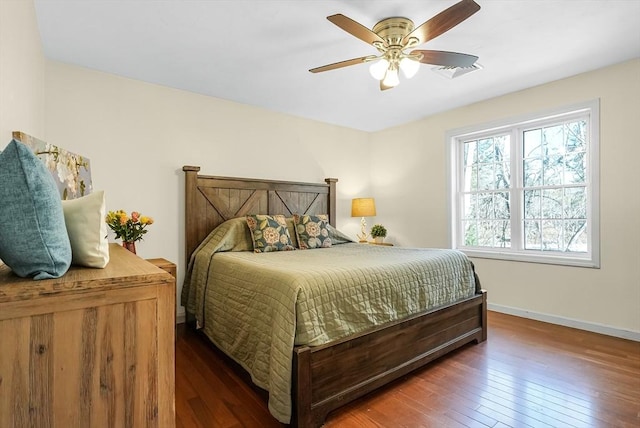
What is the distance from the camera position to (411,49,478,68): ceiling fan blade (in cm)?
208

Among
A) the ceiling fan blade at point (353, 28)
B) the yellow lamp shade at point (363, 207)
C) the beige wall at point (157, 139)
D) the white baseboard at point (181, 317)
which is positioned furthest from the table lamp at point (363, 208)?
the ceiling fan blade at point (353, 28)

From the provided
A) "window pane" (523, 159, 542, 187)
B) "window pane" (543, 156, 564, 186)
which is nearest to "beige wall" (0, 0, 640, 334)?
"window pane" (543, 156, 564, 186)

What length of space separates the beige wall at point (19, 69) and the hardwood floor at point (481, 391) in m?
1.71

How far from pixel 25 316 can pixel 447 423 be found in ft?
6.31

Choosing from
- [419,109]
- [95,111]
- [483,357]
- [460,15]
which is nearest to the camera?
[460,15]

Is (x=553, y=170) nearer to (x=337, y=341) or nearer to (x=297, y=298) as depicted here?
(x=337, y=341)

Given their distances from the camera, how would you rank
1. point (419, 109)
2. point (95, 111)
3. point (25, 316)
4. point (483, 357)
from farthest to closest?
point (419, 109) → point (95, 111) → point (483, 357) → point (25, 316)

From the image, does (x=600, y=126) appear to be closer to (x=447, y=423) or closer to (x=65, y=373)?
(x=447, y=423)

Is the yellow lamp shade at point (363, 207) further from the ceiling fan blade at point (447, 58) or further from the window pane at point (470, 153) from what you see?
the ceiling fan blade at point (447, 58)

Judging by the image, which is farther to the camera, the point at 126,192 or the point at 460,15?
the point at 126,192

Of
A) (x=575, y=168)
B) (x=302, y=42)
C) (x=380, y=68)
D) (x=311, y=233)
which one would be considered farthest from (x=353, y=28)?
(x=575, y=168)

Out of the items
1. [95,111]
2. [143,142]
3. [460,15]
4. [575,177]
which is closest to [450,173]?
[575,177]

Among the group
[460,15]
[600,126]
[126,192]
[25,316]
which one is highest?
[460,15]

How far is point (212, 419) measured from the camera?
68.2 inches
